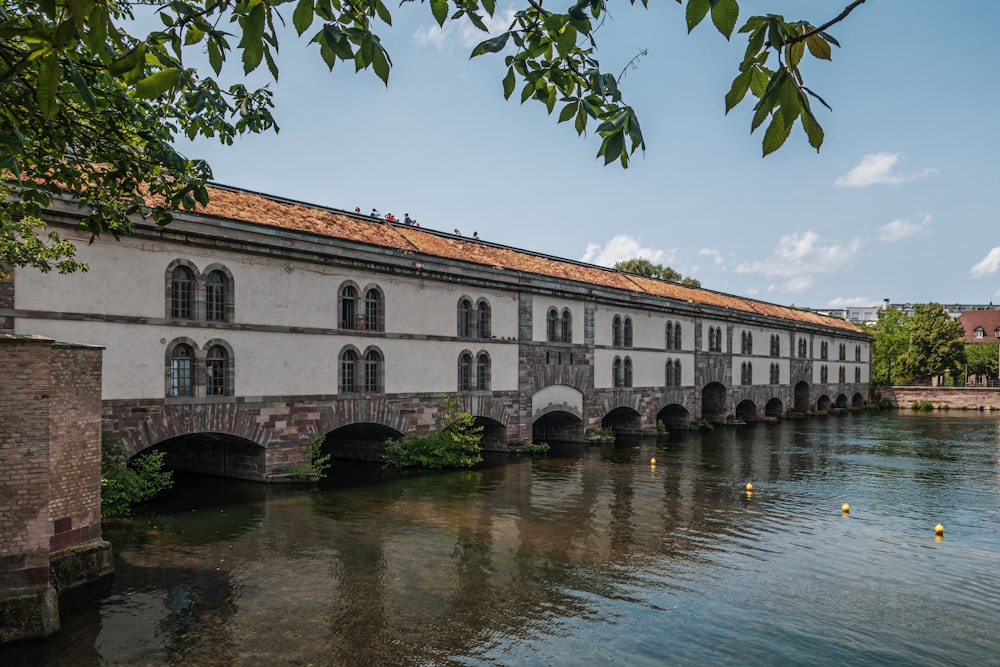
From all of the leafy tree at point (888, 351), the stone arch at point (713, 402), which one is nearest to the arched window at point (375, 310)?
the stone arch at point (713, 402)

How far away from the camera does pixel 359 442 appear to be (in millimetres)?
25469

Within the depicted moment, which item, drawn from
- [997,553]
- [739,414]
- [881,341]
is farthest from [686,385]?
[881,341]

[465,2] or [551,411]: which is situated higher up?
[465,2]

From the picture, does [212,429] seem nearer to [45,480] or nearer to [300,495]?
[300,495]

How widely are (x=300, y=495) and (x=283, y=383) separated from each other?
3.27 m

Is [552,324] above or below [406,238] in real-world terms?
below

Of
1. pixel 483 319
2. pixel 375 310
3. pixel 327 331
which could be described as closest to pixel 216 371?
pixel 327 331

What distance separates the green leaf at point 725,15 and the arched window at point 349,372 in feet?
64.4

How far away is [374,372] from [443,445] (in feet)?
12.6

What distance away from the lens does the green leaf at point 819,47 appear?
2.88 meters

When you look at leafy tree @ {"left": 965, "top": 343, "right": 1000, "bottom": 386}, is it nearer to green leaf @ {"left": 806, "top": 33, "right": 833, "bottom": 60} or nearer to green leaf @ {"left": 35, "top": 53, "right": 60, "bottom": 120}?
green leaf @ {"left": 806, "top": 33, "right": 833, "bottom": 60}

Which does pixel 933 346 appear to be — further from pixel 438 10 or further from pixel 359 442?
pixel 438 10

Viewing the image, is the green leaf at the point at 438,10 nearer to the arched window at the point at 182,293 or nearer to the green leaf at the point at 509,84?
the green leaf at the point at 509,84

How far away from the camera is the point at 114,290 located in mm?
16312
